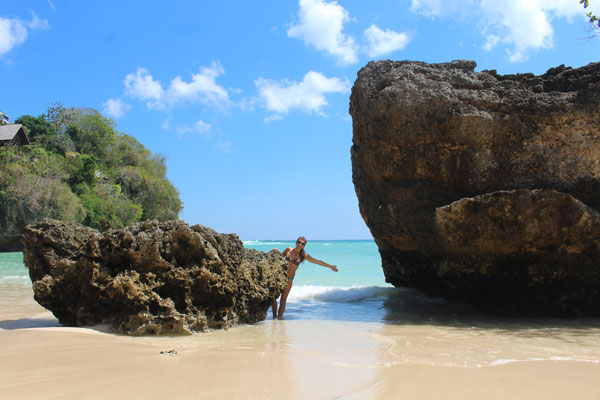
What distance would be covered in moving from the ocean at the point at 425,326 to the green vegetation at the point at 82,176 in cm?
2444

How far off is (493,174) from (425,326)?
227 centimetres

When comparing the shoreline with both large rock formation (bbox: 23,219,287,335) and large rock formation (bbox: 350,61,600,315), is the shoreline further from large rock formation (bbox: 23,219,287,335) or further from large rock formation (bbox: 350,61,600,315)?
large rock formation (bbox: 350,61,600,315)

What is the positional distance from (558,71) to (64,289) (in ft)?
24.1

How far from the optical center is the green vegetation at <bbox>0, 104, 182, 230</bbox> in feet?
97.7

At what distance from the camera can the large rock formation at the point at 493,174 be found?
513 cm

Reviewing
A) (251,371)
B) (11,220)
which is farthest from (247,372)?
(11,220)

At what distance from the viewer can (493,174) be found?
564 centimetres

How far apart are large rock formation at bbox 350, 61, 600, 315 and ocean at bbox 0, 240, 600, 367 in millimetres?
581

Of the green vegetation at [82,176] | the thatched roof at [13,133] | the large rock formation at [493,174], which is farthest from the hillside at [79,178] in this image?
the large rock formation at [493,174]

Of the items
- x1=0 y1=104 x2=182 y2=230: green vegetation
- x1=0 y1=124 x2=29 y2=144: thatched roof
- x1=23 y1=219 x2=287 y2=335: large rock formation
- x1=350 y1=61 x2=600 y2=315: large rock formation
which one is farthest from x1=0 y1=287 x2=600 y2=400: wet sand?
x1=0 y1=124 x2=29 y2=144: thatched roof

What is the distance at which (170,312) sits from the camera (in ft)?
15.2

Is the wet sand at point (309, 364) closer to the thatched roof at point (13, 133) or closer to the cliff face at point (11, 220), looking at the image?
the cliff face at point (11, 220)

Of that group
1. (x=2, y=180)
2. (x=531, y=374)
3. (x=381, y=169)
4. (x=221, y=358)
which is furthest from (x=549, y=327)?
(x=2, y=180)

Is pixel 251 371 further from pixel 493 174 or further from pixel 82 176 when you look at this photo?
pixel 82 176
